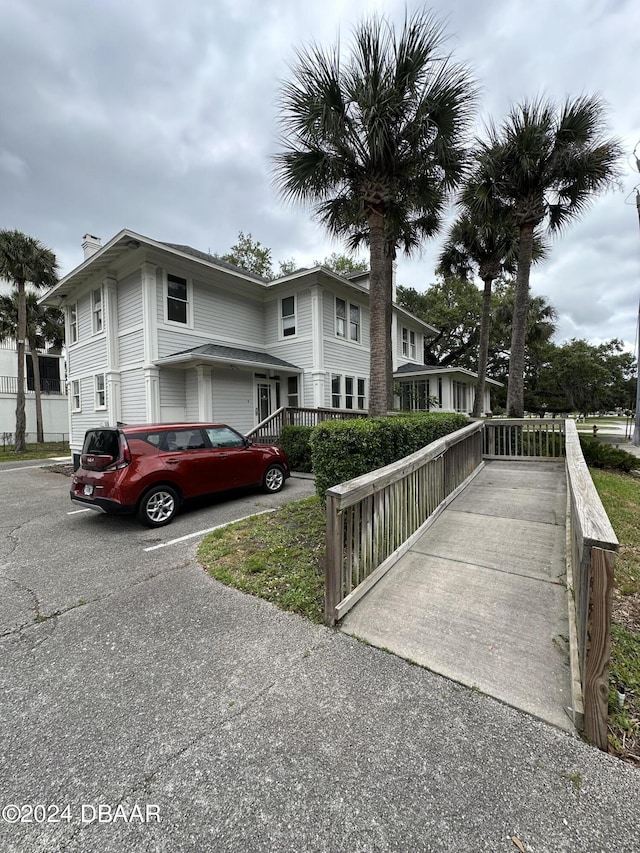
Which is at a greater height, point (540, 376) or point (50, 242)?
point (50, 242)

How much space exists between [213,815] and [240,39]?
38.9 feet

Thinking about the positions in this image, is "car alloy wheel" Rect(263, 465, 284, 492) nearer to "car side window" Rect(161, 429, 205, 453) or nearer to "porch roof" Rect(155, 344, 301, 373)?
"car side window" Rect(161, 429, 205, 453)

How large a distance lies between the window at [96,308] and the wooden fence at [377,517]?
12.6 meters

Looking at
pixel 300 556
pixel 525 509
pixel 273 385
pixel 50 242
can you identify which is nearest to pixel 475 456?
pixel 525 509

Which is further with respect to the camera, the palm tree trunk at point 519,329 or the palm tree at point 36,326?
the palm tree at point 36,326

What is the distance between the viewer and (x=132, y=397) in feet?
39.0

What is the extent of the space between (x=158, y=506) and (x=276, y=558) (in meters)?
2.47

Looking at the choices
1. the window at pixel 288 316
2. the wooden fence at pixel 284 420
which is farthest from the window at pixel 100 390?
the window at pixel 288 316

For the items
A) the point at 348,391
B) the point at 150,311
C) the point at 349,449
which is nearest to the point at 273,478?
the point at 349,449

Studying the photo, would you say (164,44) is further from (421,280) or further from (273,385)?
(421,280)

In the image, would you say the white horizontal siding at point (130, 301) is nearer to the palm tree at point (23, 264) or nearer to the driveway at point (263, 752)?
the palm tree at point (23, 264)

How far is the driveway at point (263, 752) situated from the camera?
1.51 m

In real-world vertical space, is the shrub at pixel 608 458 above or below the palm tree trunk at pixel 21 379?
below

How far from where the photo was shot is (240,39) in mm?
7836
